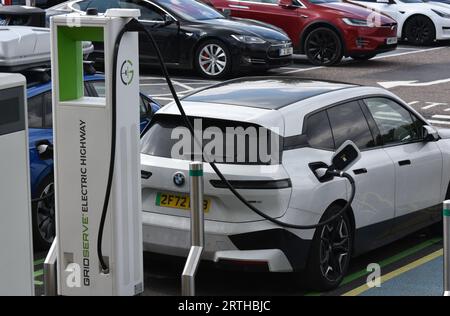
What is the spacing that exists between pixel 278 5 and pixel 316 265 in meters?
15.1

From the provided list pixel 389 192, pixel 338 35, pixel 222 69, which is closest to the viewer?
pixel 389 192

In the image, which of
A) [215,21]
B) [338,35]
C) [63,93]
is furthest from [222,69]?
[63,93]

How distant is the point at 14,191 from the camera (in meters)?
5.21

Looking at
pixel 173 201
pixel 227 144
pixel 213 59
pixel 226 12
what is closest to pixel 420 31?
pixel 226 12

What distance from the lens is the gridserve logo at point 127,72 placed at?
234 inches

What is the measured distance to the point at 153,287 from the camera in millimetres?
8367

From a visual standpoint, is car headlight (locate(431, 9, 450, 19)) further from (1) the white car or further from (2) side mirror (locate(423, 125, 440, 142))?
(2) side mirror (locate(423, 125, 440, 142))

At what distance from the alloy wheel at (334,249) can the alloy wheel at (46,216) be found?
2464 mm

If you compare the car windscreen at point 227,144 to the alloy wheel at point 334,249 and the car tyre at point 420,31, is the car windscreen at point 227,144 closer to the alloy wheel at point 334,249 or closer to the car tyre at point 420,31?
the alloy wheel at point 334,249

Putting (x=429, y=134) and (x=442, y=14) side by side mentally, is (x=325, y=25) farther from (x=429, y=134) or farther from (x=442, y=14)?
(x=429, y=134)

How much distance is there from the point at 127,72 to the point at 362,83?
13.7 m

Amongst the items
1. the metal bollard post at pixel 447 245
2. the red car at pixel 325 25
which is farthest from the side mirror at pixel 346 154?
the red car at pixel 325 25

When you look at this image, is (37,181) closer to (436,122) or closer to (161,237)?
(161,237)

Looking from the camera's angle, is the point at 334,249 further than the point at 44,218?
No
